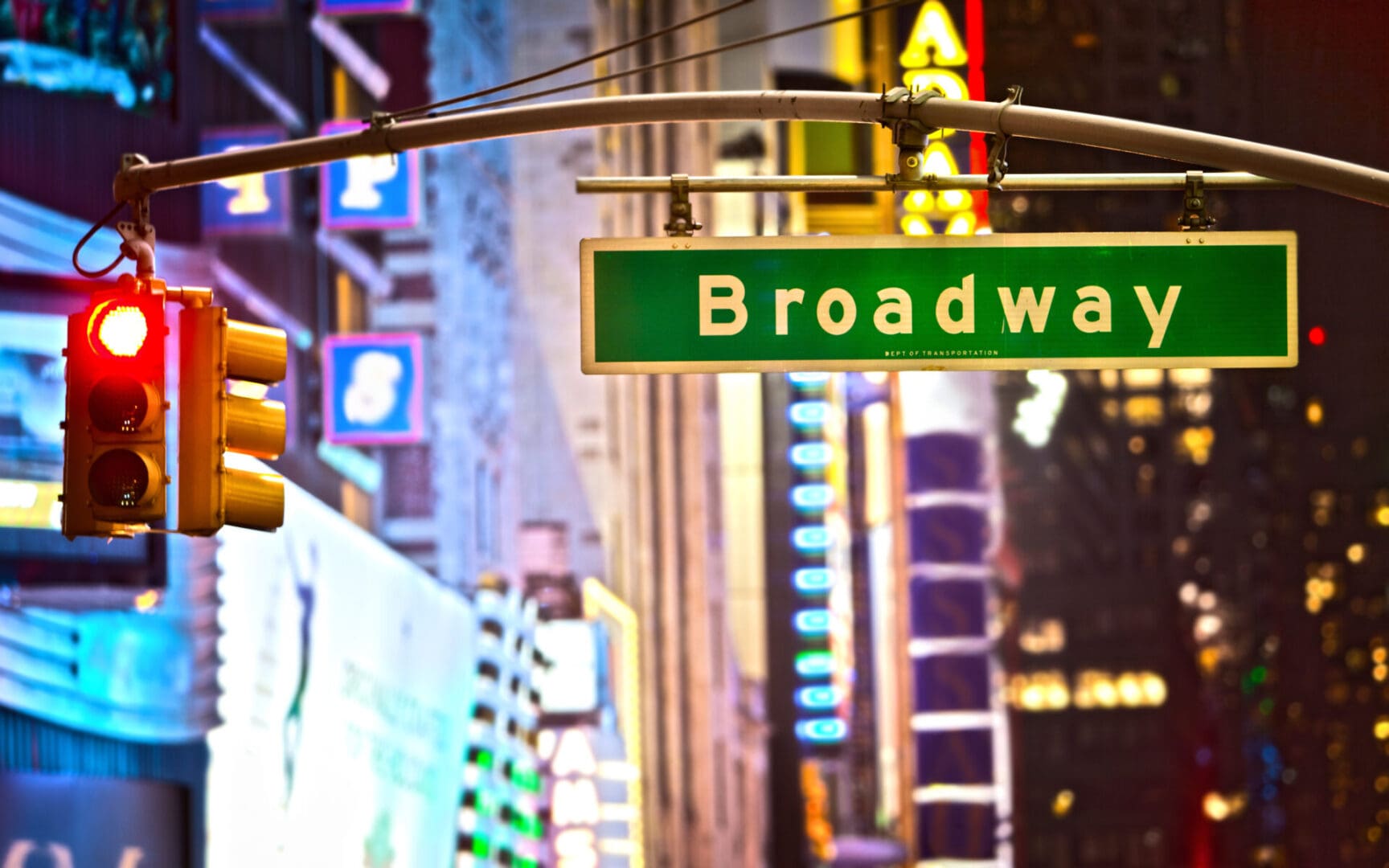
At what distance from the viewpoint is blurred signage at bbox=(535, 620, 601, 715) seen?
34.8 metres

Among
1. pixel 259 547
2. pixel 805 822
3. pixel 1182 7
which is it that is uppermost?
pixel 1182 7

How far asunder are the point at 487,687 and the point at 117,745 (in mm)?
12935

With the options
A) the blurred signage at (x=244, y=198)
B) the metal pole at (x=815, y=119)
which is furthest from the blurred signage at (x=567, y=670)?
the metal pole at (x=815, y=119)

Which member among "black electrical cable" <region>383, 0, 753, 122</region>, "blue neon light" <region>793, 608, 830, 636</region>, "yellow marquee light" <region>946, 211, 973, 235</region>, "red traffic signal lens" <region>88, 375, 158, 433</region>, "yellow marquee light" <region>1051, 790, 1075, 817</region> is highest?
"yellow marquee light" <region>946, 211, 973, 235</region>

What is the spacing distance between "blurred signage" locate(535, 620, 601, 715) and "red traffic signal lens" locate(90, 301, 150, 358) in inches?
1054

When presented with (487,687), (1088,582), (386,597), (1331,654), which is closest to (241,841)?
(386,597)

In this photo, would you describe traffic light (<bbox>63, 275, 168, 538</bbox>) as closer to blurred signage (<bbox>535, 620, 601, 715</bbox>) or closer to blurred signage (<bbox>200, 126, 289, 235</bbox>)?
blurred signage (<bbox>200, 126, 289, 235</bbox>)

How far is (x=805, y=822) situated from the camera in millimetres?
65500

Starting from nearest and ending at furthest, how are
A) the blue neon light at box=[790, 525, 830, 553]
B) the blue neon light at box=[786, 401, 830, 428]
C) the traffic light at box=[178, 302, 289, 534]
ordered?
the traffic light at box=[178, 302, 289, 534] → the blue neon light at box=[790, 525, 830, 553] → the blue neon light at box=[786, 401, 830, 428]

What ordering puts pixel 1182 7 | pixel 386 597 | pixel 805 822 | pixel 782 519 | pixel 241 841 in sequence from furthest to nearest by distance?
pixel 1182 7, pixel 805 822, pixel 782 519, pixel 386 597, pixel 241 841

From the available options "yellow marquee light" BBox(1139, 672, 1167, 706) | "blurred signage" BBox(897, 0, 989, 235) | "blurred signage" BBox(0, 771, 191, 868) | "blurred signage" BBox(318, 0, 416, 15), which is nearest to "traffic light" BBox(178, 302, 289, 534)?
"blurred signage" BBox(0, 771, 191, 868)

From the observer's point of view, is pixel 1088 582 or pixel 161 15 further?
pixel 1088 582

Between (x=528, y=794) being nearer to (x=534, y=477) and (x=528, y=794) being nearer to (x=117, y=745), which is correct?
(x=534, y=477)

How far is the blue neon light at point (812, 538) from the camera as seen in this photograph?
56.2 meters
